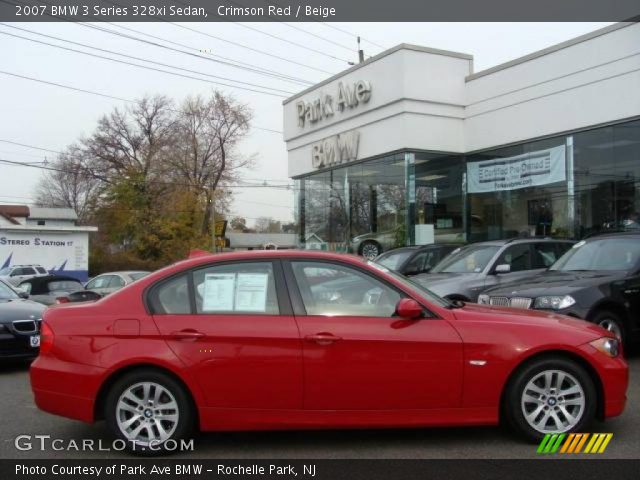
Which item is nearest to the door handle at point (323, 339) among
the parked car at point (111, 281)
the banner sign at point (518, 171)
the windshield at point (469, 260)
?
the windshield at point (469, 260)

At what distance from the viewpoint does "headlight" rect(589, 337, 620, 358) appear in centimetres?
474

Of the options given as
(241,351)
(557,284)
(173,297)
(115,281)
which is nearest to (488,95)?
(557,284)

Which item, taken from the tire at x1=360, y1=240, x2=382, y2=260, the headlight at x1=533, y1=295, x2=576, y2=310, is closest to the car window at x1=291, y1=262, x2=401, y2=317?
the headlight at x1=533, y1=295, x2=576, y2=310

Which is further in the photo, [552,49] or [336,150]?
[336,150]

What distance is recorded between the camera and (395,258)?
Result: 13.6 meters

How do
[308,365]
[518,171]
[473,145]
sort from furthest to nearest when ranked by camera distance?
[473,145], [518,171], [308,365]

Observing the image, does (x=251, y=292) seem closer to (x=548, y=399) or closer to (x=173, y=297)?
(x=173, y=297)

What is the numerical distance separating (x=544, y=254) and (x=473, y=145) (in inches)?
369

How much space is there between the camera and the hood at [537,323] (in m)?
4.69

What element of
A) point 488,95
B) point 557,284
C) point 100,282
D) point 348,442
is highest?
point 488,95

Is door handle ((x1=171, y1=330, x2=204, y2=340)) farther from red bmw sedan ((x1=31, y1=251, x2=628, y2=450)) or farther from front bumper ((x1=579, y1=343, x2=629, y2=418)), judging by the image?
front bumper ((x1=579, y1=343, x2=629, y2=418))

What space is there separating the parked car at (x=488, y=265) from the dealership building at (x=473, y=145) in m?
5.74
